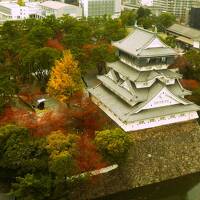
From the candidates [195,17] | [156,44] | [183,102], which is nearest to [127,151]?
[183,102]

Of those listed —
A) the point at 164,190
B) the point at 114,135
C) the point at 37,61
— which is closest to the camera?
the point at 114,135

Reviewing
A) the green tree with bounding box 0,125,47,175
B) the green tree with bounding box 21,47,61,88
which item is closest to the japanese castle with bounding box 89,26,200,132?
the green tree with bounding box 0,125,47,175

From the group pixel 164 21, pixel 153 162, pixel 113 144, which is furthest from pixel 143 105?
pixel 164 21

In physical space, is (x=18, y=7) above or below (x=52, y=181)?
above

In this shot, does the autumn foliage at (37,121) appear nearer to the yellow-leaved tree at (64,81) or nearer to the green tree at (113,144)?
the green tree at (113,144)

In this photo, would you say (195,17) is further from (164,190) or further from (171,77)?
(164,190)

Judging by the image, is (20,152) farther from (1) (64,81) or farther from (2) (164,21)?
(2) (164,21)

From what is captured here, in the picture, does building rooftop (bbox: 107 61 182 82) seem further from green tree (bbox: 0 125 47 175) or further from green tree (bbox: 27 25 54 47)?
green tree (bbox: 27 25 54 47)
